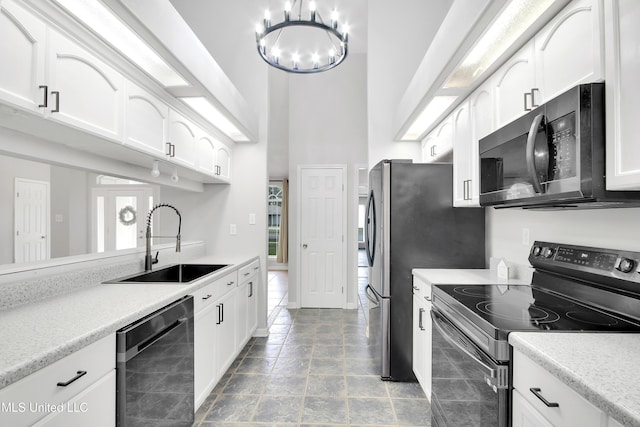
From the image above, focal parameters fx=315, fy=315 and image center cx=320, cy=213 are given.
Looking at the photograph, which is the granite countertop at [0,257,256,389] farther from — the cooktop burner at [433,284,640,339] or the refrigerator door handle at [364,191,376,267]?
the refrigerator door handle at [364,191,376,267]

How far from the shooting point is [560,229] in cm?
168

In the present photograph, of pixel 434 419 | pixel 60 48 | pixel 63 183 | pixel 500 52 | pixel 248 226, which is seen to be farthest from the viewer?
pixel 248 226

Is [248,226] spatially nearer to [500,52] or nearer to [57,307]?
[57,307]

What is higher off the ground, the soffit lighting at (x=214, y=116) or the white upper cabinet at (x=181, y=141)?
the soffit lighting at (x=214, y=116)

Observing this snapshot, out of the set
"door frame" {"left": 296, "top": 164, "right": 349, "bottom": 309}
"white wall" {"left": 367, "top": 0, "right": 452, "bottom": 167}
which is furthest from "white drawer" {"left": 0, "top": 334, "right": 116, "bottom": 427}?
"door frame" {"left": 296, "top": 164, "right": 349, "bottom": 309}

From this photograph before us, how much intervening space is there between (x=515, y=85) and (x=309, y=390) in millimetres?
2312

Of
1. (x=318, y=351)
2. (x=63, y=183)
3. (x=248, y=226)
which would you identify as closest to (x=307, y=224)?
(x=248, y=226)

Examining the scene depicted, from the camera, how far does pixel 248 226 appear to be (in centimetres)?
346

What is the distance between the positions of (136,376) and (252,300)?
1938mm

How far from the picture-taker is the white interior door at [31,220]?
190cm

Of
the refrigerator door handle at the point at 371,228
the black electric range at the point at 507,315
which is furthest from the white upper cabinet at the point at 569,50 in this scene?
the refrigerator door handle at the point at 371,228

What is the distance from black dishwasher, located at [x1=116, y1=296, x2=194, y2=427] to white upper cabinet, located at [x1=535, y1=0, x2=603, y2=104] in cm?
193

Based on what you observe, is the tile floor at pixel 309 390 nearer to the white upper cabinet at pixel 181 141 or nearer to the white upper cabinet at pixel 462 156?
the white upper cabinet at pixel 462 156

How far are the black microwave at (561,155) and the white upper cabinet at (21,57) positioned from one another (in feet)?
6.06
